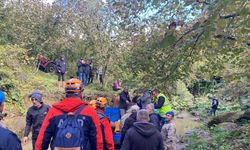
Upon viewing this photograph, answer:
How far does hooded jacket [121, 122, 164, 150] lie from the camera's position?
19.5 feet

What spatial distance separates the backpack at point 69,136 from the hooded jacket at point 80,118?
122 millimetres

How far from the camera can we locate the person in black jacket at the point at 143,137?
5.93 m

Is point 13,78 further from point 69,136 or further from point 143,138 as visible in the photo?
point 69,136

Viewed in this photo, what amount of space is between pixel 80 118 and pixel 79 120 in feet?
0.09

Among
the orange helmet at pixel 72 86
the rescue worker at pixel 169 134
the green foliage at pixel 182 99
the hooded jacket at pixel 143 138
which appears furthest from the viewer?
the green foliage at pixel 182 99

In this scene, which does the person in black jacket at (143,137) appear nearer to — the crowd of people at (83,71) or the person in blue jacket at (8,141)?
the person in blue jacket at (8,141)

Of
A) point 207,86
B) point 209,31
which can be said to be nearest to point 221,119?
point 209,31

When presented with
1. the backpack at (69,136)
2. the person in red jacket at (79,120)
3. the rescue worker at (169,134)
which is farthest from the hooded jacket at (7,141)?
the rescue worker at (169,134)

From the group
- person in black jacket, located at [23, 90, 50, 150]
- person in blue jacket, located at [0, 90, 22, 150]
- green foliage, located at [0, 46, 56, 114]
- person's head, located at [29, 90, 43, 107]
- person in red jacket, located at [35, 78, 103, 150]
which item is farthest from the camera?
green foliage, located at [0, 46, 56, 114]

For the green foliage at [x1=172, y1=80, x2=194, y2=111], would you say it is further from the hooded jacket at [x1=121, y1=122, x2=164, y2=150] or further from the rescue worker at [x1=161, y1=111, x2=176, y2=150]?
the hooded jacket at [x1=121, y1=122, x2=164, y2=150]

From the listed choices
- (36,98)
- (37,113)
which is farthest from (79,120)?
(37,113)

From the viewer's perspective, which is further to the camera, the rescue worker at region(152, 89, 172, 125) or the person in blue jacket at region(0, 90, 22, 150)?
the rescue worker at region(152, 89, 172, 125)

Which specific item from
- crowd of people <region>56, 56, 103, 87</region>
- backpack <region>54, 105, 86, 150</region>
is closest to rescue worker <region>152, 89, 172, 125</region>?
backpack <region>54, 105, 86, 150</region>

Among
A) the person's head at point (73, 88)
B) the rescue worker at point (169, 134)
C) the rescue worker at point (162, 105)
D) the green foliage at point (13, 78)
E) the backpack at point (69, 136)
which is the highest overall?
the green foliage at point (13, 78)
